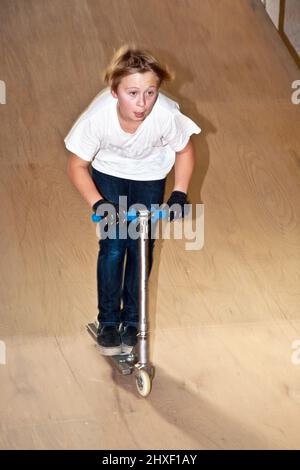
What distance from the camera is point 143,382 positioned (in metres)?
3.15

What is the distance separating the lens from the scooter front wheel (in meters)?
3.14

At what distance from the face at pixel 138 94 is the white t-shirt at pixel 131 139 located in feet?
0.42

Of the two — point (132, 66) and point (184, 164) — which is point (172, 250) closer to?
point (184, 164)

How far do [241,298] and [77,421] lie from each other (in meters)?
1.33

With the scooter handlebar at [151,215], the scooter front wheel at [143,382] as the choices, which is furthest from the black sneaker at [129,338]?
the scooter handlebar at [151,215]

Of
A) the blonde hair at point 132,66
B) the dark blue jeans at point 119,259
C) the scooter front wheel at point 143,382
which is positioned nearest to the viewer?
the blonde hair at point 132,66

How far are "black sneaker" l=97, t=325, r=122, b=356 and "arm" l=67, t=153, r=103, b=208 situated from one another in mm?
615

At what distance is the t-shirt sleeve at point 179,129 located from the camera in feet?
10.6

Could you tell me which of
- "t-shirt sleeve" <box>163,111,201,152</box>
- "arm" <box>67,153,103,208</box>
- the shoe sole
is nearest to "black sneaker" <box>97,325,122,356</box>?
the shoe sole

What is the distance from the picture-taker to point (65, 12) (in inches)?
278

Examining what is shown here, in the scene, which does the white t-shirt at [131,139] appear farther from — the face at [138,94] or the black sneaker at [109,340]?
the black sneaker at [109,340]

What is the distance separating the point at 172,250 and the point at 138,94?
1552 mm

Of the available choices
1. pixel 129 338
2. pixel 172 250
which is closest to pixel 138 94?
pixel 129 338
